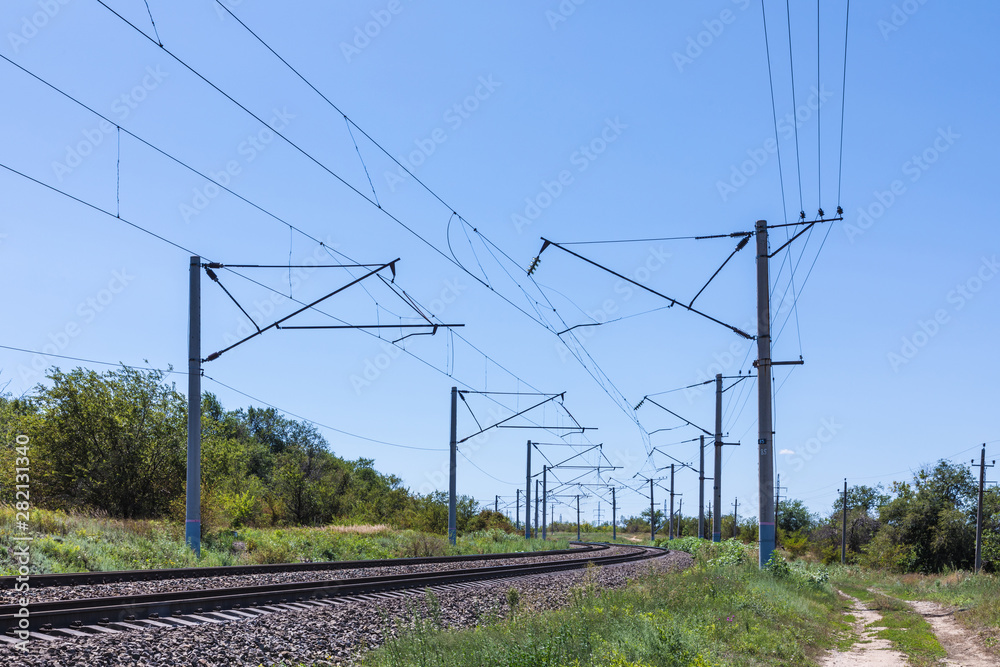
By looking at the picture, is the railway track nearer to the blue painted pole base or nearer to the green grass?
the green grass

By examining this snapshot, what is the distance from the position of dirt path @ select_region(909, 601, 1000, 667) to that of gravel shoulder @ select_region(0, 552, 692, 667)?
24.2 ft

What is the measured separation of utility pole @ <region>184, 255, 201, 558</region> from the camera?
2192 centimetres

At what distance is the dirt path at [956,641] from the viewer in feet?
42.4

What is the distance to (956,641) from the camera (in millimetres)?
15602

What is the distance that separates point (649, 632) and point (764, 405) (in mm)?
11139

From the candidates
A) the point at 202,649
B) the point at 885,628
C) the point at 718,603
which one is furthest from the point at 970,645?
the point at 202,649

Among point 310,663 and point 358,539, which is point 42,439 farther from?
point 310,663

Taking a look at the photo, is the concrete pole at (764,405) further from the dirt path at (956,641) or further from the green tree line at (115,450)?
the green tree line at (115,450)

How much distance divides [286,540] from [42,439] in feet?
36.2

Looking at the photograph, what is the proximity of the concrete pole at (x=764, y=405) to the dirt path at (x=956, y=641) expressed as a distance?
4.08 meters

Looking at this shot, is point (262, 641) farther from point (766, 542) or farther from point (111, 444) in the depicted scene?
point (111, 444)

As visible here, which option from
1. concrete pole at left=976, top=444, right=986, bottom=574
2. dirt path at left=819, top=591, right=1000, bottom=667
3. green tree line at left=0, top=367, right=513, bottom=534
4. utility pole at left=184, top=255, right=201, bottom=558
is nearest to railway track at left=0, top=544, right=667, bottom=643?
utility pole at left=184, top=255, right=201, bottom=558

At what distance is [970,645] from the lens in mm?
14805

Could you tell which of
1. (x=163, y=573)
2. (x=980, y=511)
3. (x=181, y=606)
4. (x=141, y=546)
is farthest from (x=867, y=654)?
(x=980, y=511)
